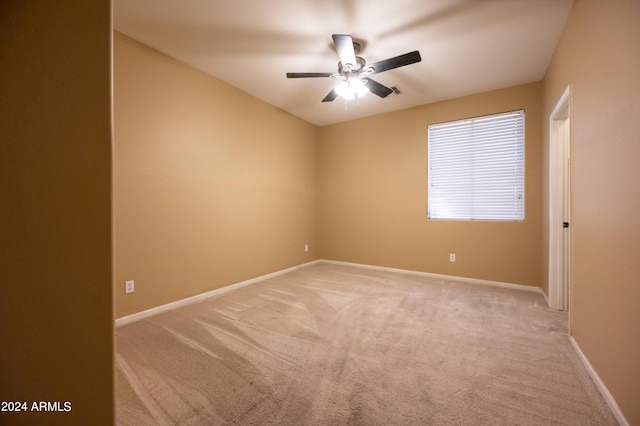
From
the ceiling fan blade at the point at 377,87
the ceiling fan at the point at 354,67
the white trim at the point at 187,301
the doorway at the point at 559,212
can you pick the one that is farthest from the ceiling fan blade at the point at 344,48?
the white trim at the point at 187,301

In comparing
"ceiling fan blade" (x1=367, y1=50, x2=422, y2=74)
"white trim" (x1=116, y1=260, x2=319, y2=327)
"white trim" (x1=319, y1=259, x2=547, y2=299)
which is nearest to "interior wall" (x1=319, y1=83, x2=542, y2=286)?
"white trim" (x1=319, y1=259, x2=547, y2=299)

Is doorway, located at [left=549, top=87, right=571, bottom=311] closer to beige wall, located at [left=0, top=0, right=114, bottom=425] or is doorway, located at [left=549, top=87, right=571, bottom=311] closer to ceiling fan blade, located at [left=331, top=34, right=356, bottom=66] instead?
ceiling fan blade, located at [left=331, top=34, right=356, bottom=66]

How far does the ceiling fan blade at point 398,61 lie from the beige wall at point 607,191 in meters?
1.09

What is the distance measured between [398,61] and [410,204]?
8.26 ft

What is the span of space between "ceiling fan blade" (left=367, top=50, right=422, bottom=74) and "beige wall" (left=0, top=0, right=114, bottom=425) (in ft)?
6.70

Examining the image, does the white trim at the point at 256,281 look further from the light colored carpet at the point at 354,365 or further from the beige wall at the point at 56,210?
the beige wall at the point at 56,210

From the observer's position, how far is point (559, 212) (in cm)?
273

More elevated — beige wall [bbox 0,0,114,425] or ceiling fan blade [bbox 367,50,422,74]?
ceiling fan blade [bbox 367,50,422,74]

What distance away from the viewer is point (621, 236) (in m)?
1.35

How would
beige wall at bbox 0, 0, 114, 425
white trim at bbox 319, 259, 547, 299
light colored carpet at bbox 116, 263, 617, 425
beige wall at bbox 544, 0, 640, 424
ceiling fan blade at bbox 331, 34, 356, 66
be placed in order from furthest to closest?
white trim at bbox 319, 259, 547, 299, ceiling fan blade at bbox 331, 34, 356, 66, light colored carpet at bbox 116, 263, 617, 425, beige wall at bbox 544, 0, 640, 424, beige wall at bbox 0, 0, 114, 425

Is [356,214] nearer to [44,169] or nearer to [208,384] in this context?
[208,384]

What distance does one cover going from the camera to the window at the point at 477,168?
3.55 m

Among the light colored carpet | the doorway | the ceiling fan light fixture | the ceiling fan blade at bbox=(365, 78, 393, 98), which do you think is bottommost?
the light colored carpet

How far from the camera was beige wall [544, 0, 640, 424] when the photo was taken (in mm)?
1248
